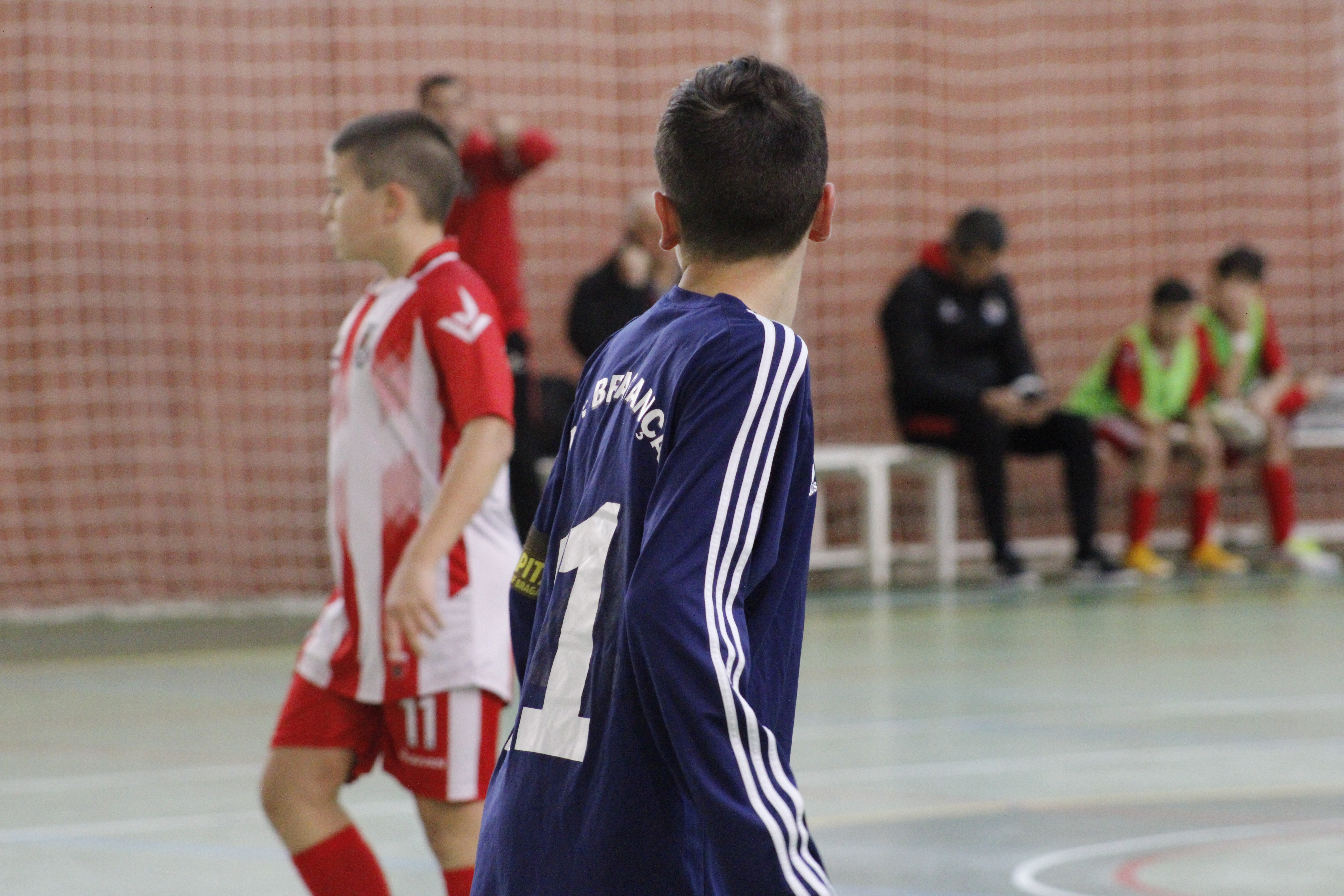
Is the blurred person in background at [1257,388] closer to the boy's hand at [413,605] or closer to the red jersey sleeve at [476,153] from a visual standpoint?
the red jersey sleeve at [476,153]

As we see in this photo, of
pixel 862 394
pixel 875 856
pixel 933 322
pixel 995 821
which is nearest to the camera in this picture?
pixel 875 856

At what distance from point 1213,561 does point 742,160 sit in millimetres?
10144

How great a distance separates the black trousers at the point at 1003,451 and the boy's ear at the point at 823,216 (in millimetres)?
8994

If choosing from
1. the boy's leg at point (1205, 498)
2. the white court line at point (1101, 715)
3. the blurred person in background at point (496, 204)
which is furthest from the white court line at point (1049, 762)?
the boy's leg at point (1205, 498)

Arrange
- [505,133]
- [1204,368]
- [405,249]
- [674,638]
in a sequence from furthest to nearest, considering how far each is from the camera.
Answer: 1. [1204,368]
2. [505,133]
3. [405,249]
4. [674,638]

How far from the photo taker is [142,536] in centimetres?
1005

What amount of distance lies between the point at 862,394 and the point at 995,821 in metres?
7.54

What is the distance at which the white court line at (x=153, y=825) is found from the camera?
440 centimetres

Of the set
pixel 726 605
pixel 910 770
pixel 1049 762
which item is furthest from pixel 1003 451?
pixel 726 605

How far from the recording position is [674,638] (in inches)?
64.3

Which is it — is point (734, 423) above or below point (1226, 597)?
above

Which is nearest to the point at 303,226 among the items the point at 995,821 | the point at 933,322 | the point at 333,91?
the point at 333,91

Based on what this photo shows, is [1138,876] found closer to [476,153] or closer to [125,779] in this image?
[125,779]

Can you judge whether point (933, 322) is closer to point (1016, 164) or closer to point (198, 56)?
point (1016, 164)
